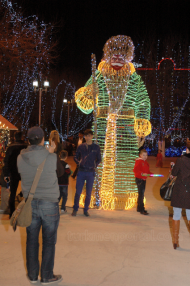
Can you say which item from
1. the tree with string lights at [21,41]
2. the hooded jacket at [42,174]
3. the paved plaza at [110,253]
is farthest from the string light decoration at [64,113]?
the hooded jacket at [42,174]

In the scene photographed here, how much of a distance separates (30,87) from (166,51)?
12.1m

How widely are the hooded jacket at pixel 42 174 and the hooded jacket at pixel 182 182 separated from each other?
2.00m

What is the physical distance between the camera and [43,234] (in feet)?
9.82

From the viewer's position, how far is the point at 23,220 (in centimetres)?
284

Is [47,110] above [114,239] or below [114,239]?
above

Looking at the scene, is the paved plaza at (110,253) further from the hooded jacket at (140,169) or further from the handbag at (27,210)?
the hooded jacket at (140,169)

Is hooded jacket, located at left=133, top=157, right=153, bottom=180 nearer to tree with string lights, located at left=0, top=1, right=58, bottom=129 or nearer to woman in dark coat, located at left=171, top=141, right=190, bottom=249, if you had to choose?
woman in dark coat, located at left=171, top=141, right=190, bottom=249

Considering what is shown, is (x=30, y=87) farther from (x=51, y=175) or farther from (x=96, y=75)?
(x=51, y=175)

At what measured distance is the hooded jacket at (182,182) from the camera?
13.8 feet

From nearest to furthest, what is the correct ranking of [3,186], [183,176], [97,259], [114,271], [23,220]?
1. [23,220]
2. [114,271]
3. [97,259]
4. [183,176]
5. [3,186]

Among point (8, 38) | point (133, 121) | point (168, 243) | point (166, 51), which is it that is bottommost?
point (168, 243)

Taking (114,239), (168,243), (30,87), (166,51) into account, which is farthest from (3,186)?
(166,51)

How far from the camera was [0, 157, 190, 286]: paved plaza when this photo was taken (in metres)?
3.25

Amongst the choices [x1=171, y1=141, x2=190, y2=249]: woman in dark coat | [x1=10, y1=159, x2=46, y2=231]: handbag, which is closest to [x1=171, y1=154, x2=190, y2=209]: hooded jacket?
[x1=171, y1=141, x2=190, y2=249]: woman in dark coat
